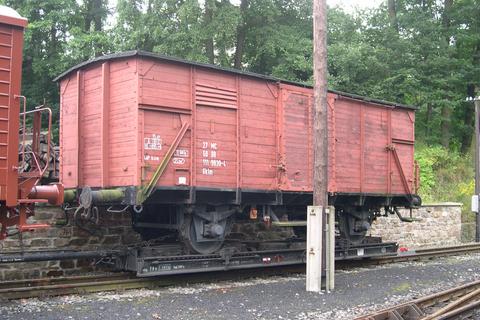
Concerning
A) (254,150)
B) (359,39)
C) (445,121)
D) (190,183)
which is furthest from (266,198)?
(445,121)

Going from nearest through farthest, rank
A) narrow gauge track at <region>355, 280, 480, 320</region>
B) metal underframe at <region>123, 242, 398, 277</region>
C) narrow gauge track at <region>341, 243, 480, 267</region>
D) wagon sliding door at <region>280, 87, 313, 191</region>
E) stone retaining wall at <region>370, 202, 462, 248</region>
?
narrow gauge track at <region>355, 280, 480, 320</region>, metal underframe at <region>123, 242, 398, 277</region>, wagon sliding door at <region>280, 87, 313, 191</region>, narrow gauge track at <region>341, 243, 480, 267</region>, stone retaining wall at <region>370, 202, 462, 248</region>

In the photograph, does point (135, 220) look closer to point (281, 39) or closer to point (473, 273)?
point (473, 273)

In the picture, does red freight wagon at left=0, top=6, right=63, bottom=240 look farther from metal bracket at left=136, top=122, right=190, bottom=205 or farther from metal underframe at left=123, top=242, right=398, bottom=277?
metal underframe at left=123, top=242, right=398, bottom=277

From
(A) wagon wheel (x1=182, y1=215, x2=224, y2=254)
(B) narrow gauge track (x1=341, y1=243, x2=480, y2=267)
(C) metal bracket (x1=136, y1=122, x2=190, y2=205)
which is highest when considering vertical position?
(C) metal bracket (x1=136, y1=122, x2=190, y2=205)

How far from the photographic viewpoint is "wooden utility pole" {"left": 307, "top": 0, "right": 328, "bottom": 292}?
948 centimetres

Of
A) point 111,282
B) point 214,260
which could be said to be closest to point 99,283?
point 111,282

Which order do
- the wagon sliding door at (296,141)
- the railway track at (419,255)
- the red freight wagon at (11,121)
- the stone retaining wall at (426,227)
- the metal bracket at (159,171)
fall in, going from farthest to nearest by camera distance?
the stone retaining wall at (426,227), the railway track at (419,255), the wagon sliding door at (296,141), the metal bracket at (159,171), the red freight wagon at (11,121)

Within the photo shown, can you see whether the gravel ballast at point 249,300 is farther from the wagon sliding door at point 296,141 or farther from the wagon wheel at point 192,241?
the wagon sliding door at point 296,141

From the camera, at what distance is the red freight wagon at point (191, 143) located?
30.2 ft

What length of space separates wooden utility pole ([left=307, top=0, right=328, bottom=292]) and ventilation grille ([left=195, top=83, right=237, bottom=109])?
1.64 m

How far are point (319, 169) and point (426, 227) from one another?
1099cm

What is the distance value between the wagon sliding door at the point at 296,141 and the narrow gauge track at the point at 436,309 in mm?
3867

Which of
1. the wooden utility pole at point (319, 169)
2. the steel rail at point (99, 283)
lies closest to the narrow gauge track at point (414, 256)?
the steel rail at point (99, 283)

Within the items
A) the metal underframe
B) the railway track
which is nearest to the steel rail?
the metal underframe
